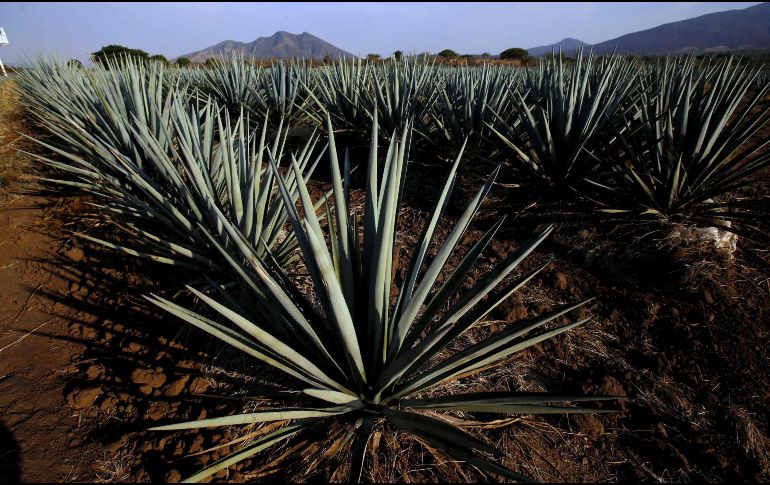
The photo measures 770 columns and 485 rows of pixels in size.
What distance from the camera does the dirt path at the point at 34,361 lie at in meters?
1.42

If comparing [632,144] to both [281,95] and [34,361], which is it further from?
[281,95]

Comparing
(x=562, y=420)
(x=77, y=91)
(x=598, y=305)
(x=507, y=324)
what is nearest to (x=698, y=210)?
(x=598, y=305)

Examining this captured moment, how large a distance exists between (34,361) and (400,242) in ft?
7.56

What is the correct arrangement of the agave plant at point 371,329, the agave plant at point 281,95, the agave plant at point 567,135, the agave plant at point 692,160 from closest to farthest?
1. the agave plant at point 371,329
2. the agave plant at point 692,160
3. the agave plant at point 567,135
4. the agave plant at point 281,95

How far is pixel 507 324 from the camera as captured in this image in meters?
1.99

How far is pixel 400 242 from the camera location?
281 cm

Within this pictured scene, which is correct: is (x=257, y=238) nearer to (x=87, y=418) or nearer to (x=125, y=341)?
(x=125, y=341)

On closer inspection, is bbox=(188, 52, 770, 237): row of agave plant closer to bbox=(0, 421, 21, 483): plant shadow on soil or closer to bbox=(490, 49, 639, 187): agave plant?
bbox=(490, 49, 639, 187): agave plant

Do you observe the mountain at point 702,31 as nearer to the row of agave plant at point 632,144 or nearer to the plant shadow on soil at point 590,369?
the row of agave plant at point 632,144

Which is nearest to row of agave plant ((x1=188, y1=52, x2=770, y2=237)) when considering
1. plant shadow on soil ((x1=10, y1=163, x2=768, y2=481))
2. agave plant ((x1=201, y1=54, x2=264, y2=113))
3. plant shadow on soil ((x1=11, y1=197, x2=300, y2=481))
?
plant shadow on soil ((x1=10, y1=163, x2=768, y2=481))

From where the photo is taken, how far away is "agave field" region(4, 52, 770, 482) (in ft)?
3.77

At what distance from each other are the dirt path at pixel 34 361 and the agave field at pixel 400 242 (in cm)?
35

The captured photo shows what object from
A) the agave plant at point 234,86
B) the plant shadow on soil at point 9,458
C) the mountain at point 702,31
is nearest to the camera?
the plant shadow on soil at point 9,458

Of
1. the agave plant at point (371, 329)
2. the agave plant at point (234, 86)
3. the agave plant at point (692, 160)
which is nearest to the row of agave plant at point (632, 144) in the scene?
the agave plant at point (692, 160)
